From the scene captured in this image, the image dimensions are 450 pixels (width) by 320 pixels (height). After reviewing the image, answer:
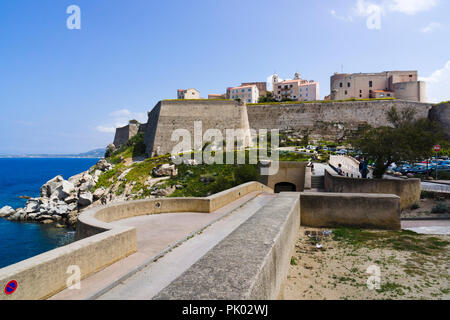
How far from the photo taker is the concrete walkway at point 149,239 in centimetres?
391

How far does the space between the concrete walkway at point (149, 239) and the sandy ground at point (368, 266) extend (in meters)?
2.45

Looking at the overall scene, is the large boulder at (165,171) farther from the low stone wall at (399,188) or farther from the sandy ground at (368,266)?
the sandy ground at (368,266)

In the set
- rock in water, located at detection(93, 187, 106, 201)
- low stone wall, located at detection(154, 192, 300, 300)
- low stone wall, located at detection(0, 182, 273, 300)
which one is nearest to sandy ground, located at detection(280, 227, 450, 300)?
low stone wall, located at detection(154, 192, 300, 300)

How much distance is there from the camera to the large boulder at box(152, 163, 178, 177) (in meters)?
30.5

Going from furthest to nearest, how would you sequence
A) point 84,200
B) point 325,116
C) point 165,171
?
1. point 325,116
2. point 165,171
3. point 84,200

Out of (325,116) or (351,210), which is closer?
(351,210)

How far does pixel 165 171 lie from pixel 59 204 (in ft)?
36.3

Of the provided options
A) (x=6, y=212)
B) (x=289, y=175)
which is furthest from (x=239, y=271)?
(x=6, y=212)

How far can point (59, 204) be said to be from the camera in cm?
2800

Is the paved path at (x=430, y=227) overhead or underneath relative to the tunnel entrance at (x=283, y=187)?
overhead

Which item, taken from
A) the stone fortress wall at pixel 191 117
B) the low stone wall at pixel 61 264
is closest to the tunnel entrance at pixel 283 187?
the stone fortress wall at pixel 191 117

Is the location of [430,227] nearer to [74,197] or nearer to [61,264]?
[61,264]
